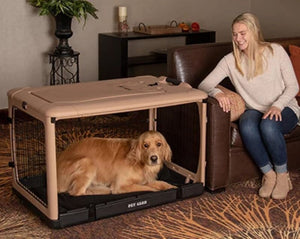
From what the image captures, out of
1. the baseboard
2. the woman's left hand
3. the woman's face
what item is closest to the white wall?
the baseboard

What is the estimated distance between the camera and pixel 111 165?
3.05 metres

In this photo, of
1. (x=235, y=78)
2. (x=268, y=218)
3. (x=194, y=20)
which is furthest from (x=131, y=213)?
(x=194, y=20)

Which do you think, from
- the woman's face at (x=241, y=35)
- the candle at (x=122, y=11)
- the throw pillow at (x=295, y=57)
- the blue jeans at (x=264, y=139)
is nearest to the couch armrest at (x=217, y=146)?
the blue jeans at (x=264, y=139)

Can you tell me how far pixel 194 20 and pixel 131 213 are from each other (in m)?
3.05

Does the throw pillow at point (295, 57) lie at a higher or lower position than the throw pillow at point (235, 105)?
higher

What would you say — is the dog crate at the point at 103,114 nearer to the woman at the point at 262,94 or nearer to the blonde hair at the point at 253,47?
the woman at the point at 262,94

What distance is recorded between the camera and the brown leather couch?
3.10m

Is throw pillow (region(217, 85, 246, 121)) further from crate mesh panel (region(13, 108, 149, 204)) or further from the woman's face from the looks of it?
crate mesh panel (region(13, 108, 149, 204))

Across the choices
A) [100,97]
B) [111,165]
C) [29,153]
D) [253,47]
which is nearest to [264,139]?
[253,47]

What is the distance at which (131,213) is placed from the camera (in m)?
2.94

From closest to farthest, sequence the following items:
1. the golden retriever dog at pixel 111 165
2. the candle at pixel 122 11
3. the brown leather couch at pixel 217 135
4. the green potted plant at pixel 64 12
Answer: the golden retriever dog at pixel 111 165
the brown leather couch at pixel 217 135
the green potted plant at pixel 64 12
the candle at pixel 122 11

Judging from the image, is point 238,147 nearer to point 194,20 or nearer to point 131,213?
point 131,213

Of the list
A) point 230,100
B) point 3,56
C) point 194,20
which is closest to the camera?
point 230,100

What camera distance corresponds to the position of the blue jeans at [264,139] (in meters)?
3.11
